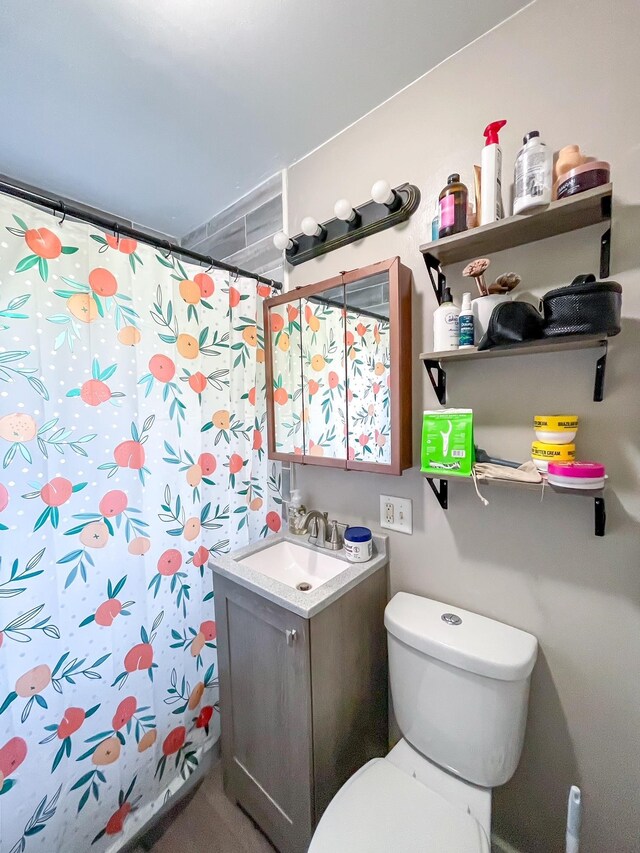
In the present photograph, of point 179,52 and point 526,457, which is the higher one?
point 179,52

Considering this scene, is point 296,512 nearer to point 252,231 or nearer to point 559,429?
point 559,429

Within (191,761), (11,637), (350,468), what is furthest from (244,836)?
(350,468)

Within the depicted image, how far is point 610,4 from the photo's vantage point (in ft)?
2.60

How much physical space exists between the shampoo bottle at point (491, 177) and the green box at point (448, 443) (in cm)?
50

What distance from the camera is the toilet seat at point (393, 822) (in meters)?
0.78

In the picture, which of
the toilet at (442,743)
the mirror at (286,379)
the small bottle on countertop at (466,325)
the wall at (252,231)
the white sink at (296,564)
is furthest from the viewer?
the wall at (252,231)

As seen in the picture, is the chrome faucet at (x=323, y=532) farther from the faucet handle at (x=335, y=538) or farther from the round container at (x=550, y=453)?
the round container at (x=550, y=453)

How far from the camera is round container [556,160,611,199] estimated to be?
2.43 feet

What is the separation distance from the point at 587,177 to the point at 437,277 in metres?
0.40

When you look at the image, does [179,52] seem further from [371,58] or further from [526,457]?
[526,457]

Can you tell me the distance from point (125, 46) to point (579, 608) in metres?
2.00

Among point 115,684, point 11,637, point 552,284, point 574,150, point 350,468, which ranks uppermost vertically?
point 574,150

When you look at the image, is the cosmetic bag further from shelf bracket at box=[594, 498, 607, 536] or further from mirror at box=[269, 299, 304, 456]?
mirror at box=[269, 299, 304, 456]

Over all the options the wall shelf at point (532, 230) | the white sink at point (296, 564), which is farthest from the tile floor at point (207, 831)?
the wall shelf at point (532, 230)
